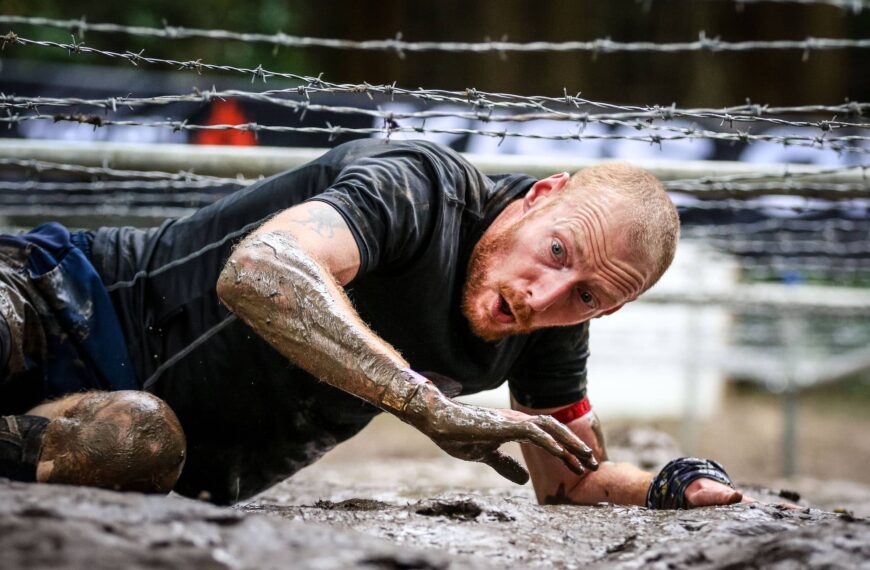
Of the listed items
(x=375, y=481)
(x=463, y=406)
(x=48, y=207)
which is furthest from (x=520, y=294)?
(x=48, y=207)

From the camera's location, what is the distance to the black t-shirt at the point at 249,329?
217 centimetres

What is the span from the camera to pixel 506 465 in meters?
1.87

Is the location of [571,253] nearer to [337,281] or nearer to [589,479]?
[337,281]

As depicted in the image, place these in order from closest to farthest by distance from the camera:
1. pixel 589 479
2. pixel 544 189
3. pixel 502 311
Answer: pixel 502 311, pixel 544 189, pixel 589 479

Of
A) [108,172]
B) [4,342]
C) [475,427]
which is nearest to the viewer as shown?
[475,427]

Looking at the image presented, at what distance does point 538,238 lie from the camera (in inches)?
87.0

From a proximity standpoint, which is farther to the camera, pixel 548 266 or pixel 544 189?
pixel 544 189

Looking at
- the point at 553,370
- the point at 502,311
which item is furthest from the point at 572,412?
the point at 502,311

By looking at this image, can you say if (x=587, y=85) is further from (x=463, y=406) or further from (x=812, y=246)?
(x=463, y=406)

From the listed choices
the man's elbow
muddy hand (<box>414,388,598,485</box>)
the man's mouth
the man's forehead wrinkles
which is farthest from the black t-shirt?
muddy hand (<box>414,388,598,485</box>)

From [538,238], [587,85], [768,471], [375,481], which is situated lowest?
[768,471]

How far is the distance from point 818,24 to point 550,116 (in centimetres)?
942

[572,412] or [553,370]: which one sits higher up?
[553,370]

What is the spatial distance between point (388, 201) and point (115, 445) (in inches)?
27.8
